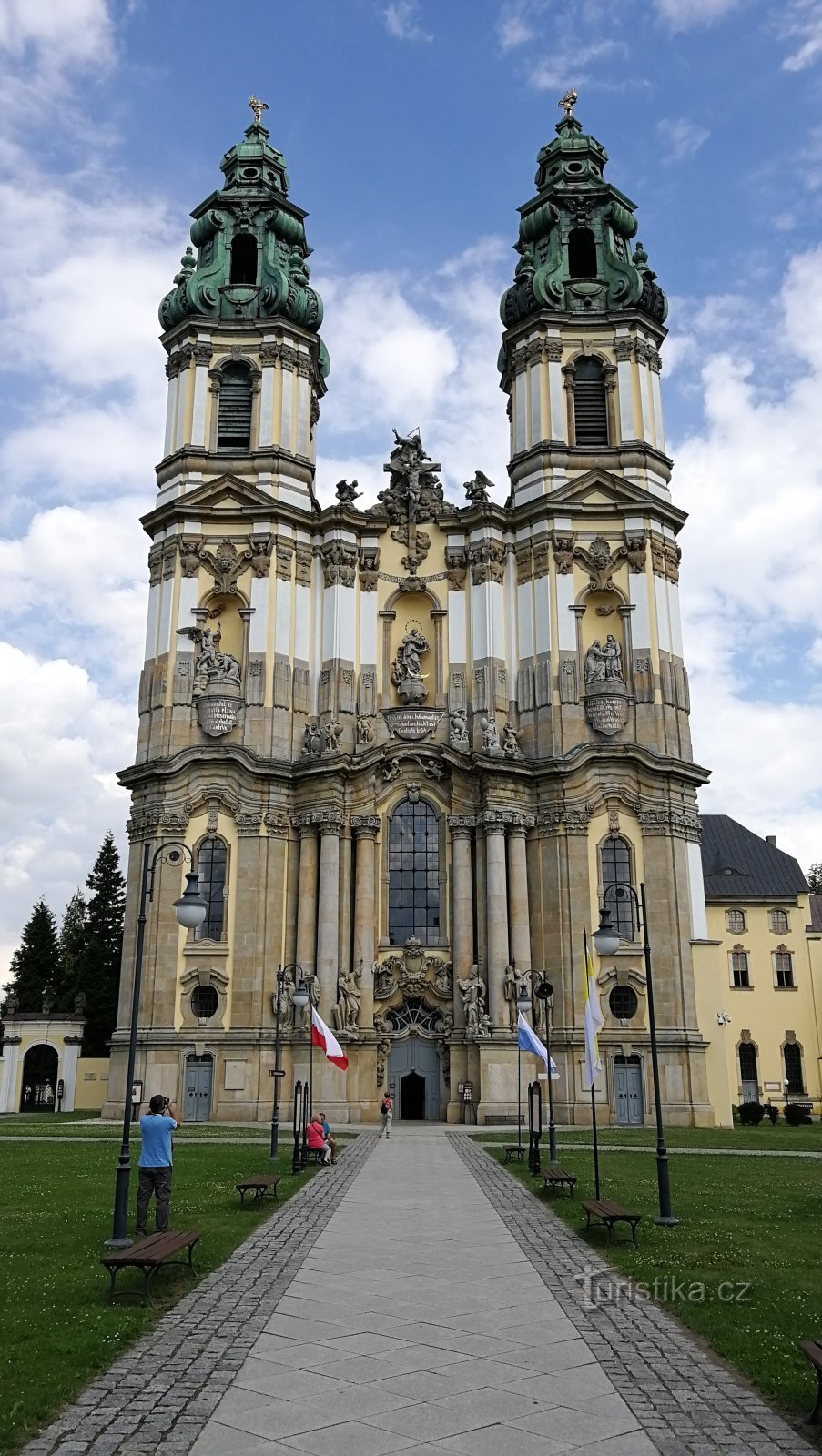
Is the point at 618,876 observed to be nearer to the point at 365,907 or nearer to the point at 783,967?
the point at 365,907

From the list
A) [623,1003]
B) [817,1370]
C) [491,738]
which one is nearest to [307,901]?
[491,738]

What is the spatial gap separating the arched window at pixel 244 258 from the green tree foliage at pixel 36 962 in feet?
142

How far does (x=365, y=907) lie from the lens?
46812 mm

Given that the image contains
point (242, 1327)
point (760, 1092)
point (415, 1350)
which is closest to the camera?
point (415, 1350)

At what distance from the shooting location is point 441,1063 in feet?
151

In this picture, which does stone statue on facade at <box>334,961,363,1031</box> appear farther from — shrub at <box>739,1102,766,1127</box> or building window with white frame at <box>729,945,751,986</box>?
building window with white frame at <box>729,945,751,986</box>

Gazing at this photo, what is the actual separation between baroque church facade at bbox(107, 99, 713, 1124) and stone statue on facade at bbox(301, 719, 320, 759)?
12 cm

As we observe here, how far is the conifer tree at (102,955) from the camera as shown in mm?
68812

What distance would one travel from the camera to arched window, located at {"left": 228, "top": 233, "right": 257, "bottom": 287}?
58.1 meters

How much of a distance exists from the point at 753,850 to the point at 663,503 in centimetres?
2271

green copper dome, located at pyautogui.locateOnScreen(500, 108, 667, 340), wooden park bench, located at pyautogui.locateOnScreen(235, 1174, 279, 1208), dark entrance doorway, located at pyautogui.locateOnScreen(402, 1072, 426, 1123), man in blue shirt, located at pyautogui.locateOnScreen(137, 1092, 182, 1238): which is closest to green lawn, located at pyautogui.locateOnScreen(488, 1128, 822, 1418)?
wooden park bench, located at pyautogui.locateOnScreen(235, 1174, 279, 1208)

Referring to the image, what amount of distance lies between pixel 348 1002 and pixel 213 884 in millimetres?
7132

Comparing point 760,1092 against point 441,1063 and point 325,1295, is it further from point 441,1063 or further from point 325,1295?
point 325,1295

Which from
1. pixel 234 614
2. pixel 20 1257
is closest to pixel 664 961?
pixel 234 614
